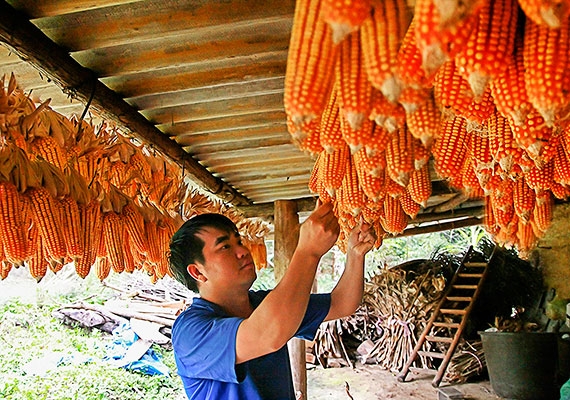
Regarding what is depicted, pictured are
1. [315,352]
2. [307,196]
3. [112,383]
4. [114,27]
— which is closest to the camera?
[114,27]

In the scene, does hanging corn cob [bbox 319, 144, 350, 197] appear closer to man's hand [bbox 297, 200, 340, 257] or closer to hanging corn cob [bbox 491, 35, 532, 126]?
man's hand [bbox 297, 200, 340, 257]

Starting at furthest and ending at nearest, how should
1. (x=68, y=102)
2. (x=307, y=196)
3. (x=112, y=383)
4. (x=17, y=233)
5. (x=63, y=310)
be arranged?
(x=63, y=310) → (x=112, y=383) → (x=307, y=196) → (x=68, y=102) → (x=17, y=233)

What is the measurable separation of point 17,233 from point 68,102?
5.21 ft

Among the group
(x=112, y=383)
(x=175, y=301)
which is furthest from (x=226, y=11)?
(x=175, y=301)

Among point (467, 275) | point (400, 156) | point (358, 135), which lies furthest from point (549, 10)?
point (467, 275)

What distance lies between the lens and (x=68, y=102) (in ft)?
11.6

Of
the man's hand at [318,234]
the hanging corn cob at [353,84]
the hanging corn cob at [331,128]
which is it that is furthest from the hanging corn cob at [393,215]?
the hanging corn cob at [353,84]

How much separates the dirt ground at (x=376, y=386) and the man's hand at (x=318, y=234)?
18.3ft

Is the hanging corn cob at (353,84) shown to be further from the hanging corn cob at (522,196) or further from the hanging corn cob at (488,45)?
the hanging corn cob at (522,196)

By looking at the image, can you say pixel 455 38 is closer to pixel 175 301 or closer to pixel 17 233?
A: pixel 17 233

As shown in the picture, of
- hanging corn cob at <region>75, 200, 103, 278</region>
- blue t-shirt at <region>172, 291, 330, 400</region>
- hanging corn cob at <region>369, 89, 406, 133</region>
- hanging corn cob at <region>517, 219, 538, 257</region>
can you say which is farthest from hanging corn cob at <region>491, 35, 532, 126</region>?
hanging corn cob at <region>517, 219, 538, 257</region>

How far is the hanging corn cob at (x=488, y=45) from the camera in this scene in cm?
99

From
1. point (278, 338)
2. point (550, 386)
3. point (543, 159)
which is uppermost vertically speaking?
point (543, 159)

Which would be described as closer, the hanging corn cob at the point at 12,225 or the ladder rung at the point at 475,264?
the hanging corn cob at the point at 12,225
